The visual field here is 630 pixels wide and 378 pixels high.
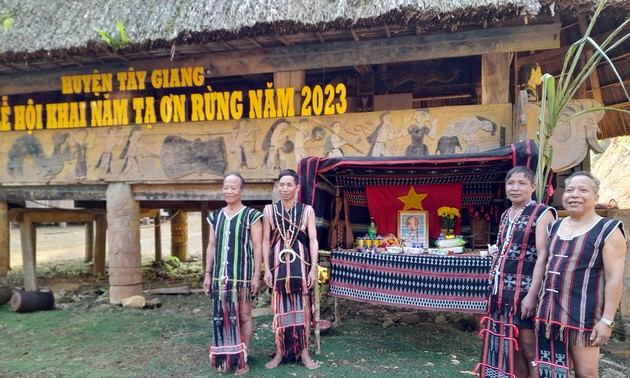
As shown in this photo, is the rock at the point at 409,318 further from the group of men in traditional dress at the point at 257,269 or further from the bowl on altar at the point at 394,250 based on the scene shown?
the group of men in traditional dress at the point at 257,269

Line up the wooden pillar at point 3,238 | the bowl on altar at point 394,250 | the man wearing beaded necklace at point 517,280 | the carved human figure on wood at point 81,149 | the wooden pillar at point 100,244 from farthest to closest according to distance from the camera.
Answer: the wooden pillar at point 100,244, the wooden pillar at point 3,238, the carved human figure on wood at point 81,149, the bowl on altar at point 394,250, the man wearing beaded necklace at point 517,280

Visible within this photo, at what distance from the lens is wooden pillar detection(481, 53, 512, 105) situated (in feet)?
20.3

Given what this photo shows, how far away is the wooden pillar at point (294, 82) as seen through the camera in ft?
22.4

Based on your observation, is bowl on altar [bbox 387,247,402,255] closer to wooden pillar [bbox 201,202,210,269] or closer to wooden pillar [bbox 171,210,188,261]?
wooden pillar [bbox 201,202,210,269]

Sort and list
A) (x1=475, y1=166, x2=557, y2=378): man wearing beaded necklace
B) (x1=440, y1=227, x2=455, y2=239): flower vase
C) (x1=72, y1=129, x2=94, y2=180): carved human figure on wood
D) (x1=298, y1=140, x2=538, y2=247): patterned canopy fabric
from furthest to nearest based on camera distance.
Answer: (x1=72, y1=129, x2=94, y2=180): carved human figure on wood
(x1=440, y1=227, x2=455, y2=239): flower vase
(x1=298, y1=140, x2=538, y2=247): patterned canopy fabric
(x1=475, y1=166, x2=557, y2=378): man wearing beaded necklace

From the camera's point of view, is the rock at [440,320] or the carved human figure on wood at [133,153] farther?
the carved human figure on wood at [133,153]

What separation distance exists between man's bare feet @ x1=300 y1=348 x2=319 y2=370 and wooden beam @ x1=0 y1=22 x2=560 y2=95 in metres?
3.94

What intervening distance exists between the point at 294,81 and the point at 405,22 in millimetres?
1853

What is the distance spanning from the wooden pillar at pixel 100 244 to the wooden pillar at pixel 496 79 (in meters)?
8.17

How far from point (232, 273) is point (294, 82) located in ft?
11.2

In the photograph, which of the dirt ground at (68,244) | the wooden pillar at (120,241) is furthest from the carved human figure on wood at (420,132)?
the dirt ground at (68,244)

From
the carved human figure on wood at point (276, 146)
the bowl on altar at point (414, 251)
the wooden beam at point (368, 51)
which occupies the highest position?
the wooden beam at point (368, 51)

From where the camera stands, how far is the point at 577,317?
119 inches

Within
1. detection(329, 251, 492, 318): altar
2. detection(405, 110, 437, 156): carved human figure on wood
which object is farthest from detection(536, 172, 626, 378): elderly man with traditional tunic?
detection(405, 110, 437, 156): carved human figure on wood
